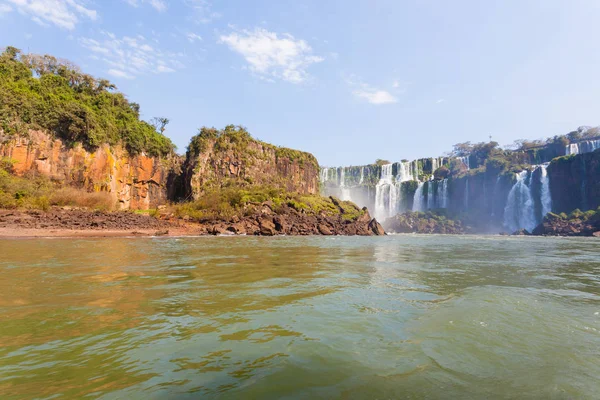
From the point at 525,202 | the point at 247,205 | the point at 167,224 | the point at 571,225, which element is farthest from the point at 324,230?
the point at 525,202

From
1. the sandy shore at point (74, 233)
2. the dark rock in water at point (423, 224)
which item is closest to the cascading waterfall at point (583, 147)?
the dark rock in water at point (423, 224)

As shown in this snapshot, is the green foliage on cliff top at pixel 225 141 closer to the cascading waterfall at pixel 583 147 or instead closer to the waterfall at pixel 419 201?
the waterfall at pixel 419 201

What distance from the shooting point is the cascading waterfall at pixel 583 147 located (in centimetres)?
5778

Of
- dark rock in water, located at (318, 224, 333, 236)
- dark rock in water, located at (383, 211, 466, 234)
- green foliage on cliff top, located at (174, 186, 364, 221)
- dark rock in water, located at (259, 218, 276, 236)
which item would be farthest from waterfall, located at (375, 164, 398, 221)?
dark rock in water, located at (259, 218, 276, 236)

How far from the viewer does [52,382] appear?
239 centimetres

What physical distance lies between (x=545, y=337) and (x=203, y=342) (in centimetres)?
385

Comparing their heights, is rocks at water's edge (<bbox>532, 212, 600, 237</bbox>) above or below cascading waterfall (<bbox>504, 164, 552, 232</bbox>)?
below

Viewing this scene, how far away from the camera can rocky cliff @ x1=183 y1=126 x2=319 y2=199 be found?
5053cm

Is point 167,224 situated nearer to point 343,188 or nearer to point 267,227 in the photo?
point 267,227

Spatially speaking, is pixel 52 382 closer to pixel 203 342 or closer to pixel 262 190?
pixel 203 342

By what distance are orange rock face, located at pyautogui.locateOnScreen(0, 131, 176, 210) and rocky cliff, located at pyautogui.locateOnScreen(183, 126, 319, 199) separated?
17.5 ft

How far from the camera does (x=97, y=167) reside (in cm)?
3966

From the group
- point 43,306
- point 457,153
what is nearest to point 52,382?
point 43,306

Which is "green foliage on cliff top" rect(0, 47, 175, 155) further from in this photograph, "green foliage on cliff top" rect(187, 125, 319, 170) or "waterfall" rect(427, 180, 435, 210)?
"waterfall" rect(427, 180, 435, 210)
